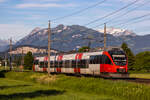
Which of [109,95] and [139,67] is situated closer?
[109,95]

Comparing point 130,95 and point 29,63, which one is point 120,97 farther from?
point 29,63

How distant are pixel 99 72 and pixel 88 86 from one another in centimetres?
1179

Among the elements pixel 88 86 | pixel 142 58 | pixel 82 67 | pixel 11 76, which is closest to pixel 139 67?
pixel 142 58

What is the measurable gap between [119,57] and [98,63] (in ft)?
10.1

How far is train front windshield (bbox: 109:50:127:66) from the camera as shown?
134 ft

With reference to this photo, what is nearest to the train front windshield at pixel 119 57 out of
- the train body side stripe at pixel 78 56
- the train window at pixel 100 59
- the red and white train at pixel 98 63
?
the red and white train at pixel 98 63

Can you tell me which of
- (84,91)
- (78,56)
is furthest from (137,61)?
(84,91)

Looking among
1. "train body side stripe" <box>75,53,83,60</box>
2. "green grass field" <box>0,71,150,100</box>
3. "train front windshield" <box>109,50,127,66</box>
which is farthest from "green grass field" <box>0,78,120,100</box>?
"train body side stripe" <box>75,53,83,60</box>

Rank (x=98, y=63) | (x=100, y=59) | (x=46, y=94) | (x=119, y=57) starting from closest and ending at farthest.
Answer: (x=46, y=94) < (x=119, y=57) < (x=100, y=59) < (x=98, y=63)

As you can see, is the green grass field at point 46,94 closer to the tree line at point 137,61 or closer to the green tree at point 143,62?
the tree line at point 137,61

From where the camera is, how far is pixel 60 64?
59.2m

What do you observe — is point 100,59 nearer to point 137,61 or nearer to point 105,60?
point 105,60

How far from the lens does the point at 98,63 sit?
140 ft

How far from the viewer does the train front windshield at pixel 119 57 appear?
4095 centimetres
